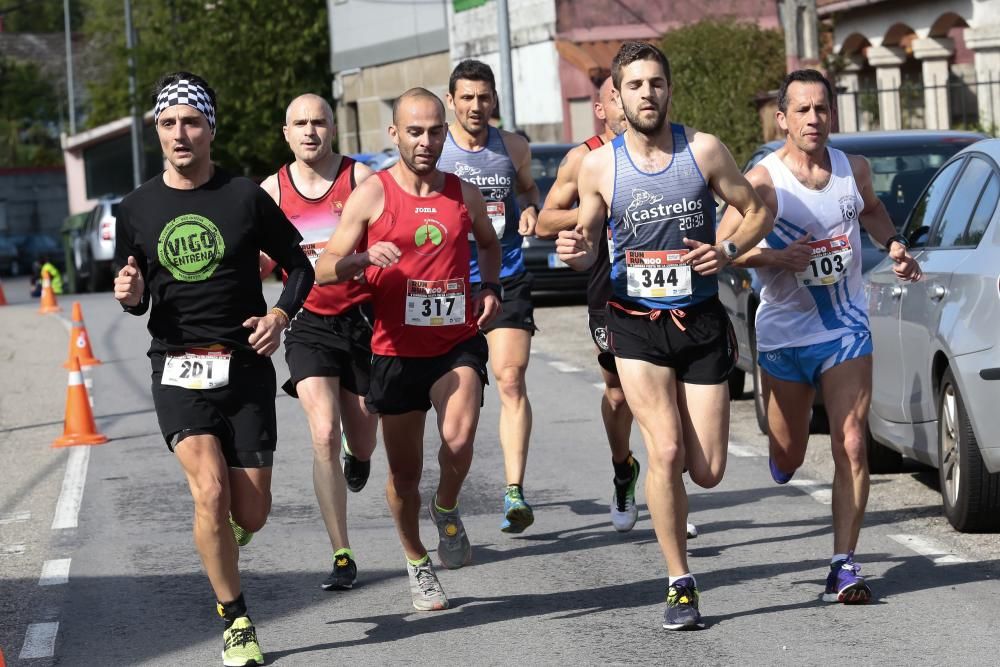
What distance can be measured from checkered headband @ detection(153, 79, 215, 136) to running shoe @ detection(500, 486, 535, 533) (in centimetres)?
281

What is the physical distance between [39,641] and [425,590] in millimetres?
1469

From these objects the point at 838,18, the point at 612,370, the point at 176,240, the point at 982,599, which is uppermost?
the point at 838,18

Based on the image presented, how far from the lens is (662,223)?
270 inches

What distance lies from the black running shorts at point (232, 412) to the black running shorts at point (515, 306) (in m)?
2.68

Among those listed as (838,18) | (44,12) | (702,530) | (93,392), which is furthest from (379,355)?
(44,12)

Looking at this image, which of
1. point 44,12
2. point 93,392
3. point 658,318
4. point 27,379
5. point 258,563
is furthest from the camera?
point 44,12

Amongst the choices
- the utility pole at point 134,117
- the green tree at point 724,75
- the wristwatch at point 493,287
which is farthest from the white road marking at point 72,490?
the utility pole at point 134,117

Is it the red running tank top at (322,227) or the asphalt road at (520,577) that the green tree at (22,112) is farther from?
the red running tank top at (322,227)

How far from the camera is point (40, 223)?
72.2 metres

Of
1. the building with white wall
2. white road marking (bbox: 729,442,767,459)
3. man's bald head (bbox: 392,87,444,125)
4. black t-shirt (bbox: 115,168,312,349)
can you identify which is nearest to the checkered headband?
black t-shirt (bbox: 115,168,312,349)

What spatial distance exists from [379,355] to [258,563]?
1.60 m

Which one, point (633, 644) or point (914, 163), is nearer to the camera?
point (633, 644)

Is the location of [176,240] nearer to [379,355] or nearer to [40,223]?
[379,355]

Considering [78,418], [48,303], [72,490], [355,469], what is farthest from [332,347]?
[48,303]
